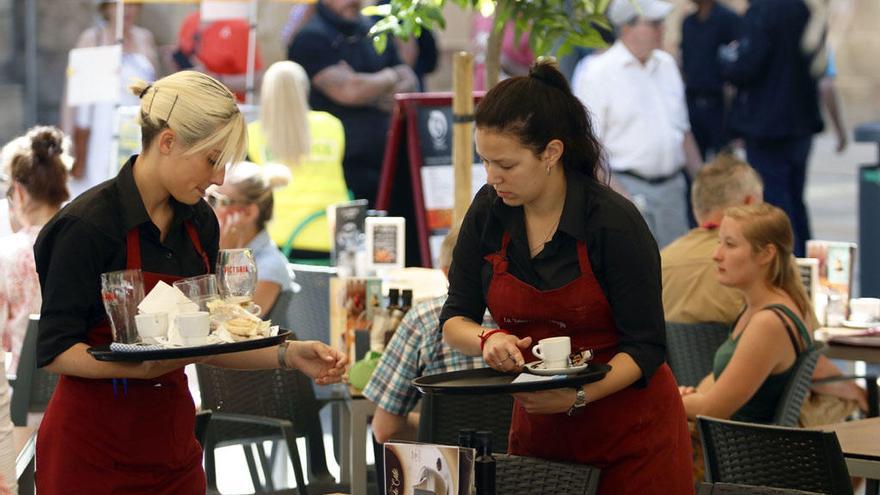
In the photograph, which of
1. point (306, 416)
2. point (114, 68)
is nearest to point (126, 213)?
point (306, 416)

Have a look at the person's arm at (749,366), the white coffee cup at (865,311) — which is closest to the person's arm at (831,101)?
the white coffee cup at (865,311)

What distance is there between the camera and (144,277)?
2.74 meters

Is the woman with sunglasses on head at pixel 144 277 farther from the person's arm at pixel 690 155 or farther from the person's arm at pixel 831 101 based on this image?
the person's arm at pixel 831 101

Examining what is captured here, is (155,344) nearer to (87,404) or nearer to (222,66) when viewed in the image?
(87,404)

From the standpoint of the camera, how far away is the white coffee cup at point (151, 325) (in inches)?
104

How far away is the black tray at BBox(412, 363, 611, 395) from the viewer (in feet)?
8.46

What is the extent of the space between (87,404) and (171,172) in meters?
0.46

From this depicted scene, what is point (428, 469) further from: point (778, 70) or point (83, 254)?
point (778, 70)

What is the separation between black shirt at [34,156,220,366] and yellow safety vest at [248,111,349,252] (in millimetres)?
4895

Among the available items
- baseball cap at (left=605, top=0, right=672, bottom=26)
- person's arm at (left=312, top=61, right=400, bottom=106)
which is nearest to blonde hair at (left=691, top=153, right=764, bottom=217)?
baseball cap at (left=605, top=0, right=672, bottom=26)

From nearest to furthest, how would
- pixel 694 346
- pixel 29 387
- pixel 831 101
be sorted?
1. pixel 29 387
2. pixel 694 346
3. pixel 831 101

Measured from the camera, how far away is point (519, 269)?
2.84 meters

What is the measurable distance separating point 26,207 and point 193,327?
261 cm

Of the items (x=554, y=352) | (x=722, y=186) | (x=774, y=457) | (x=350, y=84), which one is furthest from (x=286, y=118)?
(x=554, y=352)
